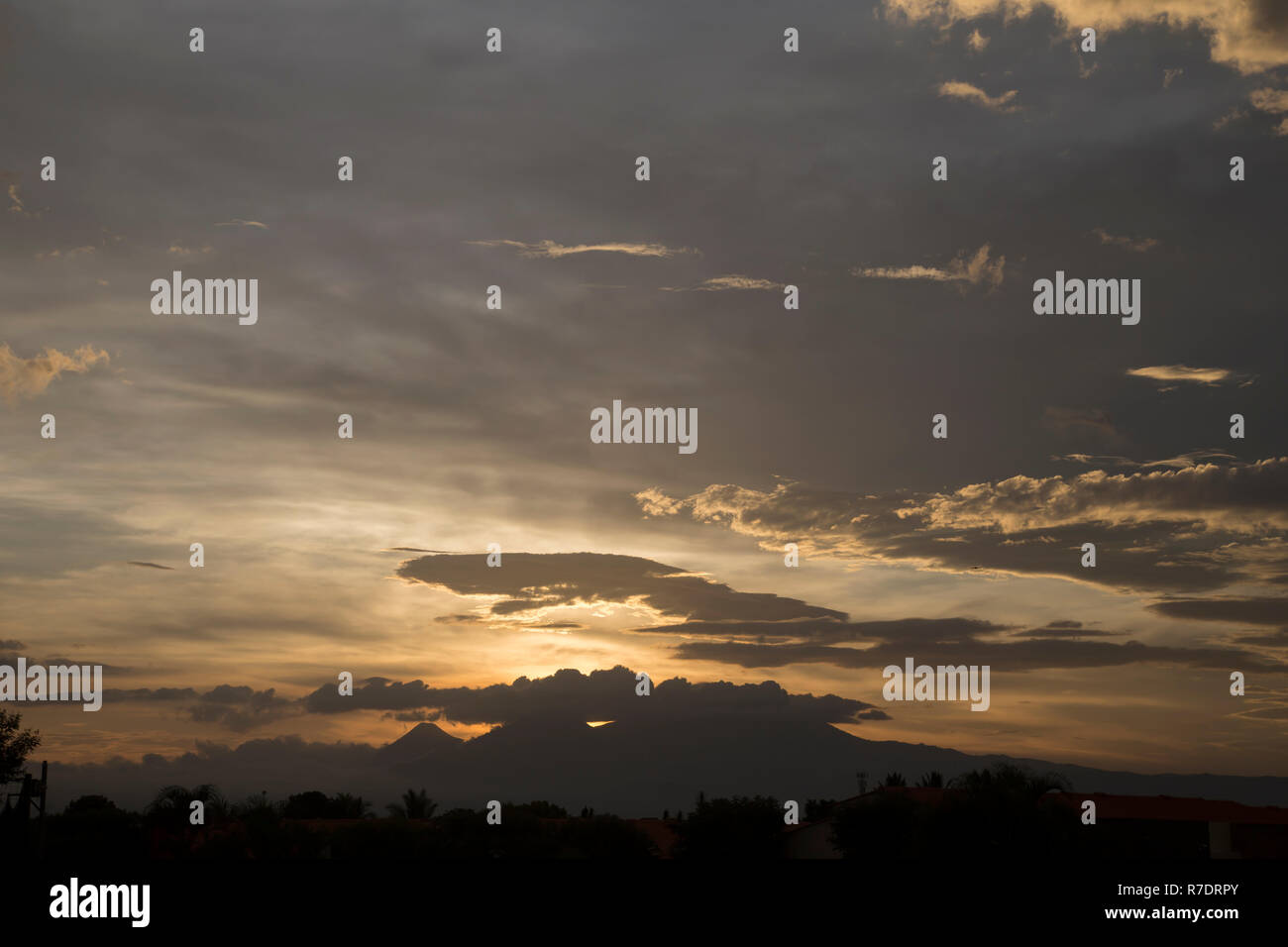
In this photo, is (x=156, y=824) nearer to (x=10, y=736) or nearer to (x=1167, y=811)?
(x=10, y=736)

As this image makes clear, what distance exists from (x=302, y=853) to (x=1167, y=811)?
207 ft

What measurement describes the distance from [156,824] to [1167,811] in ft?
252

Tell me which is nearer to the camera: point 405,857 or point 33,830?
Result: point 33,830

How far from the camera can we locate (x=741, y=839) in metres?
79.1
